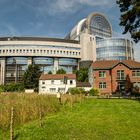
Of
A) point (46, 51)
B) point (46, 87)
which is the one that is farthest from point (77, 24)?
point (46, 87)

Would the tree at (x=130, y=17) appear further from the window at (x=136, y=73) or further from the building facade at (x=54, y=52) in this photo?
the building facade at (x=54, y=52)

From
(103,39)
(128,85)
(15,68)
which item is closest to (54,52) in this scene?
(15,68)

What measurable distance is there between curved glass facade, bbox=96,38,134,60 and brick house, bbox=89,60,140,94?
2345 inches

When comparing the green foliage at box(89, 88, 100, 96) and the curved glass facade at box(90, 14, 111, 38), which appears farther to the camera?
the curved glass facade at box(90, 14, 111, 38)

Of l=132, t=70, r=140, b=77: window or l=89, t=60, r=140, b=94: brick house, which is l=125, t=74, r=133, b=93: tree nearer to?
l=89, t=60, r=140, b=94: brick house

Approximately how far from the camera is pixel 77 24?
499 feet

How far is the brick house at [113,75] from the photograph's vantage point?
6225cm

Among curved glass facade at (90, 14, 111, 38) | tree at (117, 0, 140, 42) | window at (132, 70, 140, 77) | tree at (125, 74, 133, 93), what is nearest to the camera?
tree at (117, 0, 140, 42)

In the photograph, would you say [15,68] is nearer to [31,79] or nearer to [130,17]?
[31,79]

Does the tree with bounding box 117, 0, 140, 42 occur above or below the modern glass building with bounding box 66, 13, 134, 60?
below

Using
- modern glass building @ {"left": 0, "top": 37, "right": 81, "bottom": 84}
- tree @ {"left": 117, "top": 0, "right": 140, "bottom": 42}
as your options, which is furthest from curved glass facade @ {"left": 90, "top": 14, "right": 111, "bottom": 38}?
tree @ {"left": 117, "top": 0, "right": 140, "bottom": 42}

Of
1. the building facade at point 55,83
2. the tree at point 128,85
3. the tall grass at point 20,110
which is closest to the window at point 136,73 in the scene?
the tree at point 128,85

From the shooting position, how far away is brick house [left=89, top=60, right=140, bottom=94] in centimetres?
6225

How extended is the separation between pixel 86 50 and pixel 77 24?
Answer: 26.9 metres
